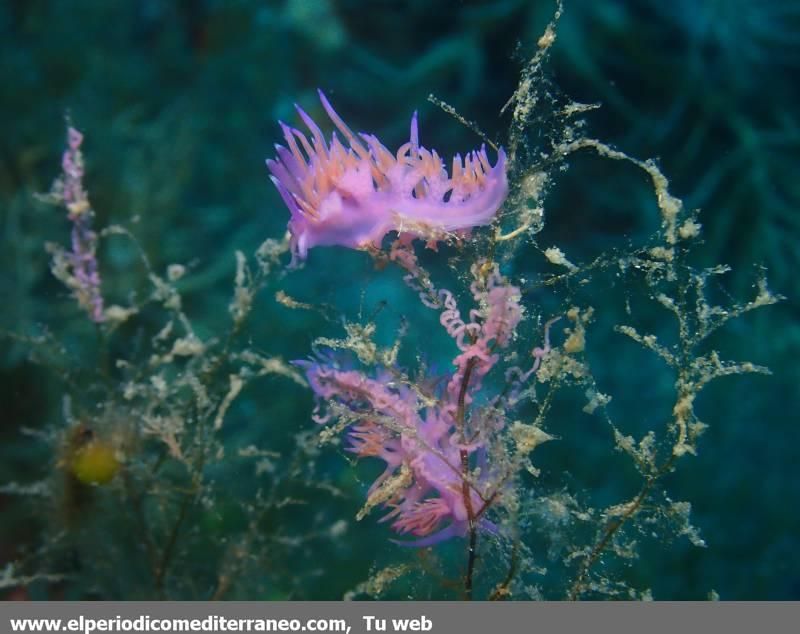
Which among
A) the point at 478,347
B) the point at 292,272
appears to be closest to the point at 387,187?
the point at 478,347

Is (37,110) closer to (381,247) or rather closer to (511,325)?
(381,247)

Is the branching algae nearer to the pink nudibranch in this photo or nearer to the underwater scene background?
the pink nudibranch

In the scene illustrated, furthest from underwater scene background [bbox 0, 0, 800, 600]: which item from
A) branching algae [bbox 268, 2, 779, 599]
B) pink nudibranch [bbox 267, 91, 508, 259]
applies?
pink nudibranch [bbox 267, 91, 508, 259]

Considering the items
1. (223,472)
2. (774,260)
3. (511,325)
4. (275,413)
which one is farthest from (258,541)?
(774,260)

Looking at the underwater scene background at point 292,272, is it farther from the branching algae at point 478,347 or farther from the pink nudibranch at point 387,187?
the pink nudibranch at point 387,187

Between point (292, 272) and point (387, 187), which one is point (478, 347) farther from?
point (292, 272)

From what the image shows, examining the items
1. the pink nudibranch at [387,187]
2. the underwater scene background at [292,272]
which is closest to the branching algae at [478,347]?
the pink nudibranch at [387,187]
